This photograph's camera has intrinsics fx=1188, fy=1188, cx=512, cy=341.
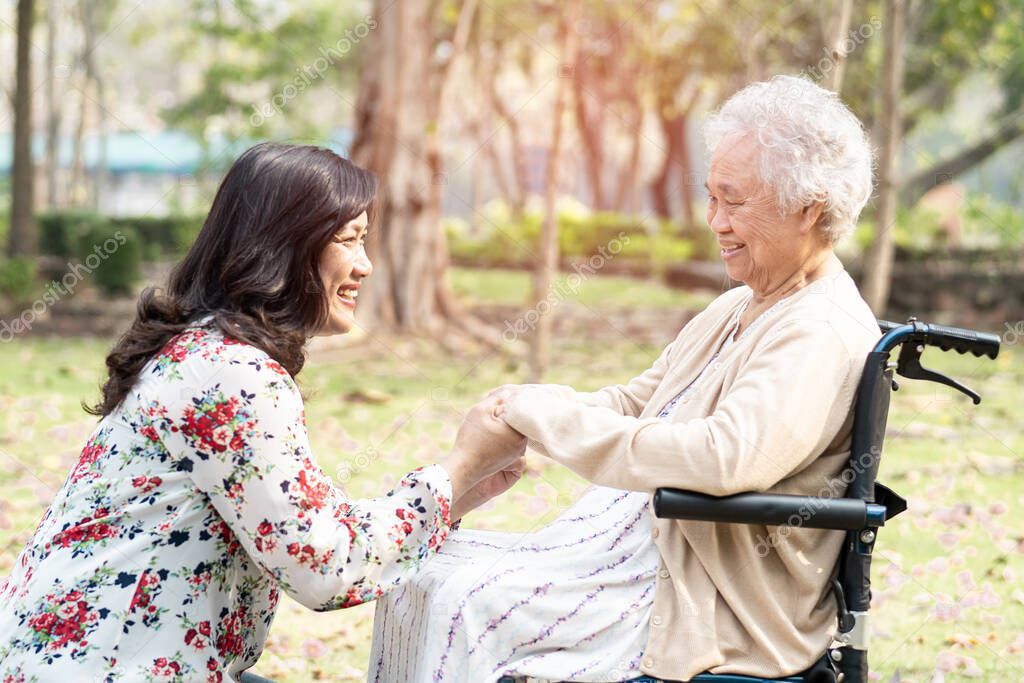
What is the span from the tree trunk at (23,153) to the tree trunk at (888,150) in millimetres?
8373

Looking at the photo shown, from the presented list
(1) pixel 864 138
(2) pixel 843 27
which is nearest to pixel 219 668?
(1) pixel 864 138

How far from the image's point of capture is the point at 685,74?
82.9 feet

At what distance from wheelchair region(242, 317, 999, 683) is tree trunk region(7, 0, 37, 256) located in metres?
11.0

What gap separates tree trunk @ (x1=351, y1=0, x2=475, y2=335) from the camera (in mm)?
10680

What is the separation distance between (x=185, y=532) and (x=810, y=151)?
1.30 metres

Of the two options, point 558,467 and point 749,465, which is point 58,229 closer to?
point 558,467

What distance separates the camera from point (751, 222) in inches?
89.5

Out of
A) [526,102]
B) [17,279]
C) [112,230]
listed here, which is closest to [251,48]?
[112,230]

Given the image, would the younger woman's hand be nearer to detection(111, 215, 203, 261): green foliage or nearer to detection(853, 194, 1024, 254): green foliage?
detection(853, 194, 1024, 254): green foliage

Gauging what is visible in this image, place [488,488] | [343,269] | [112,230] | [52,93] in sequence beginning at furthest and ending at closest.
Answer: [52,93], [112,230], [488,488], [343,269]

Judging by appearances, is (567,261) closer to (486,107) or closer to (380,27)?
(486,107)

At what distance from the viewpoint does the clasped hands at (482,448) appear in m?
2.19

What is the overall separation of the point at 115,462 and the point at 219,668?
1.26 feet

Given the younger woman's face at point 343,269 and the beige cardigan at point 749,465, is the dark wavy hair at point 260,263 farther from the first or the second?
the beige cardigan at point 749,465
